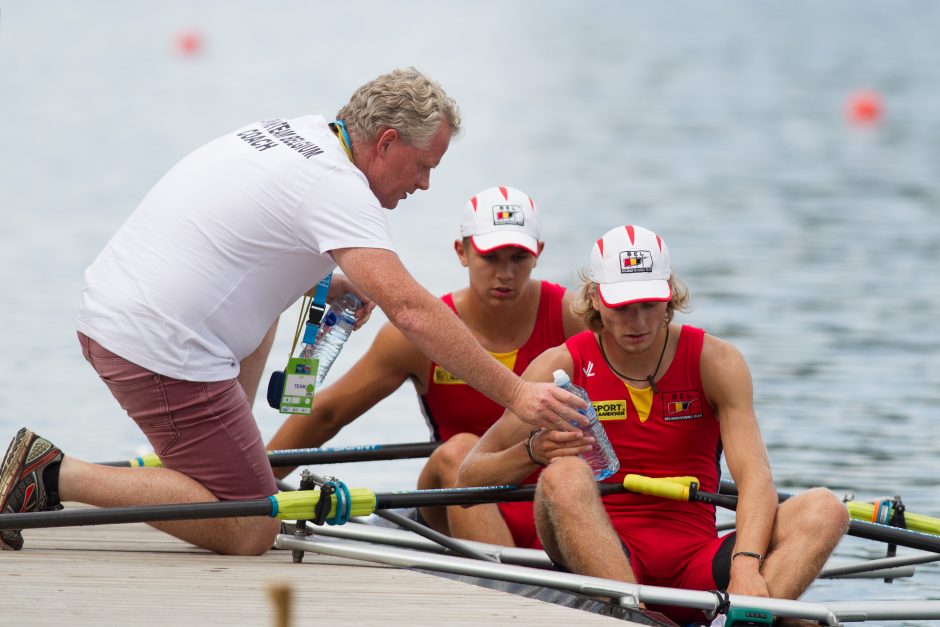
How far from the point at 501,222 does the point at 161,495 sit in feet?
7.28

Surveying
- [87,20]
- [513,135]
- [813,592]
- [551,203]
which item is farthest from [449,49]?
[813,592]

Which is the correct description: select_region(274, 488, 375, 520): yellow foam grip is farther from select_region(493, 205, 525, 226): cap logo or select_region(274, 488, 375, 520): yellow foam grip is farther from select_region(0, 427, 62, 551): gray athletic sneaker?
select_region(493, 205, 525, 226): cap logo

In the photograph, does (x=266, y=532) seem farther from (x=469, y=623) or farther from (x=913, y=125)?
(x=913, y=125)

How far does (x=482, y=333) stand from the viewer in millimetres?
7484

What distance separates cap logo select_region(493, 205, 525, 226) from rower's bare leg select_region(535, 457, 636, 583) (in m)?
1.66

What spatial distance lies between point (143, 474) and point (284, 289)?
886 mm

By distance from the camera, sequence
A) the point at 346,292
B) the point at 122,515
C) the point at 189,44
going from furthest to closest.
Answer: the point at 189,44 < the point at 346,292 < the point at 122,515

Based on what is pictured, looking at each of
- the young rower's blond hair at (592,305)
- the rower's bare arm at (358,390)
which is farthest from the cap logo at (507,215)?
the young rower's blond hair at (592,305)

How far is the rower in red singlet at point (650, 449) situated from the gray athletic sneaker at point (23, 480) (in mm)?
1725

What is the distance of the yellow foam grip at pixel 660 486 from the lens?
6.29m

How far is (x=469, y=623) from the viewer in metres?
5.12

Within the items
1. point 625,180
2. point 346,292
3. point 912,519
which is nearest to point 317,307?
point 346,292

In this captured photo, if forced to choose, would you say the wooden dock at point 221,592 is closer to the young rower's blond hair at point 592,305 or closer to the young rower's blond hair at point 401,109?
the young rower's blond hair at point 592,305

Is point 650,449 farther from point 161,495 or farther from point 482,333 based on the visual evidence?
point 161,495
